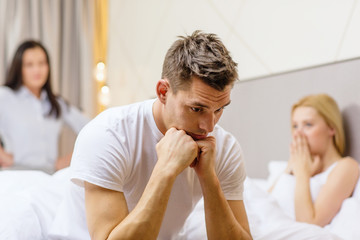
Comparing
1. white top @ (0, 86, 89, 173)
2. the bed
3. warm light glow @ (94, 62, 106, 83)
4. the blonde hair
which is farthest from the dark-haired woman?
the blonde hair

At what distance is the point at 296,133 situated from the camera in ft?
5.61

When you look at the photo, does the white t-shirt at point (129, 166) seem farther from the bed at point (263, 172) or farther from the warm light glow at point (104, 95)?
the warm light glow at point (104, 95)

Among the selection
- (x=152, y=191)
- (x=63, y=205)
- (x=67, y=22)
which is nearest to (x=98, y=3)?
(x=67, y=22)

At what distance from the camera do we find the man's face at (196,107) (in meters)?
1.02

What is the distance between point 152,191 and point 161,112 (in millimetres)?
252

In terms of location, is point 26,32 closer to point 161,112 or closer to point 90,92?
point 90,92

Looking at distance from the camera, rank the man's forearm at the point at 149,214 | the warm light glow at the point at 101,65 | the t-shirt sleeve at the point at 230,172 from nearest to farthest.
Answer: the man's forearm at the point at 149,214
the t-shirt sleeve at the point at 230,172
the warm light glow at the point at 101,65

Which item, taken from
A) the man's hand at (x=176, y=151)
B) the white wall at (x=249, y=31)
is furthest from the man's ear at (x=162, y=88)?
the white wall at (x=249, y=31)

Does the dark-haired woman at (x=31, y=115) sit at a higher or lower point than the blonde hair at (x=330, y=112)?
lower

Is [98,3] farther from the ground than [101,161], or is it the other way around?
[98,3]

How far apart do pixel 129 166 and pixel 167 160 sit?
0.12m

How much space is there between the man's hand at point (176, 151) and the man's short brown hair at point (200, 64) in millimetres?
125

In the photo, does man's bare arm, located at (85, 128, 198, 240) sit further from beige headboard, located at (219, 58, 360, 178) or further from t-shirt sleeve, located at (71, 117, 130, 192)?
beige headboard, located at (219, 58, 360, 178)

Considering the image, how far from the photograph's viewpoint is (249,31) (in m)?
2.10
